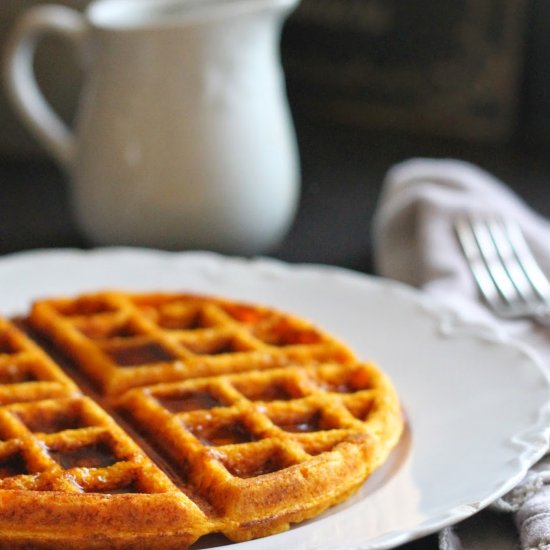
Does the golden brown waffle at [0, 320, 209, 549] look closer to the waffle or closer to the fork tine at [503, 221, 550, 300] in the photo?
the waffle

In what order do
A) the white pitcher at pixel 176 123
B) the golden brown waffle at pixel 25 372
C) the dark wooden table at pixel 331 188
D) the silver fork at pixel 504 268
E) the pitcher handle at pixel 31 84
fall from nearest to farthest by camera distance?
1. the golden brown waffle at pixel 25 372
2. the silver fork at pixel 504 268
3. the white pitcher at pixel 176 123
4. the pitcher handle at pixel 31 84
5. the dark wooden table at pixel 331 188

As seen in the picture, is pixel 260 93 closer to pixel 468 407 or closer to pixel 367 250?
pixel 367 250

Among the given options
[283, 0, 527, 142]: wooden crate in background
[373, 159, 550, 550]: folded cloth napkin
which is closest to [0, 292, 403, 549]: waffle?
[373, 159, 550, 550]: folded cloth napkin

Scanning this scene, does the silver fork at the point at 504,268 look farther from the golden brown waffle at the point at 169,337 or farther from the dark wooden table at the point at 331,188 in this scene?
the golden brown waffle at the point at 169,337

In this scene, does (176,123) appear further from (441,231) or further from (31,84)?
(441,231)

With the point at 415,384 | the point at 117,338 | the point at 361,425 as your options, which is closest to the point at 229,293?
the point at 117,338

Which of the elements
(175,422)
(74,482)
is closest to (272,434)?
(175,422)

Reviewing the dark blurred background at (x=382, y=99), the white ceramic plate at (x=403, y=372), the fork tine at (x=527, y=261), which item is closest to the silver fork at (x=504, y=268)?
the fork tine at (x=527, y=261)
